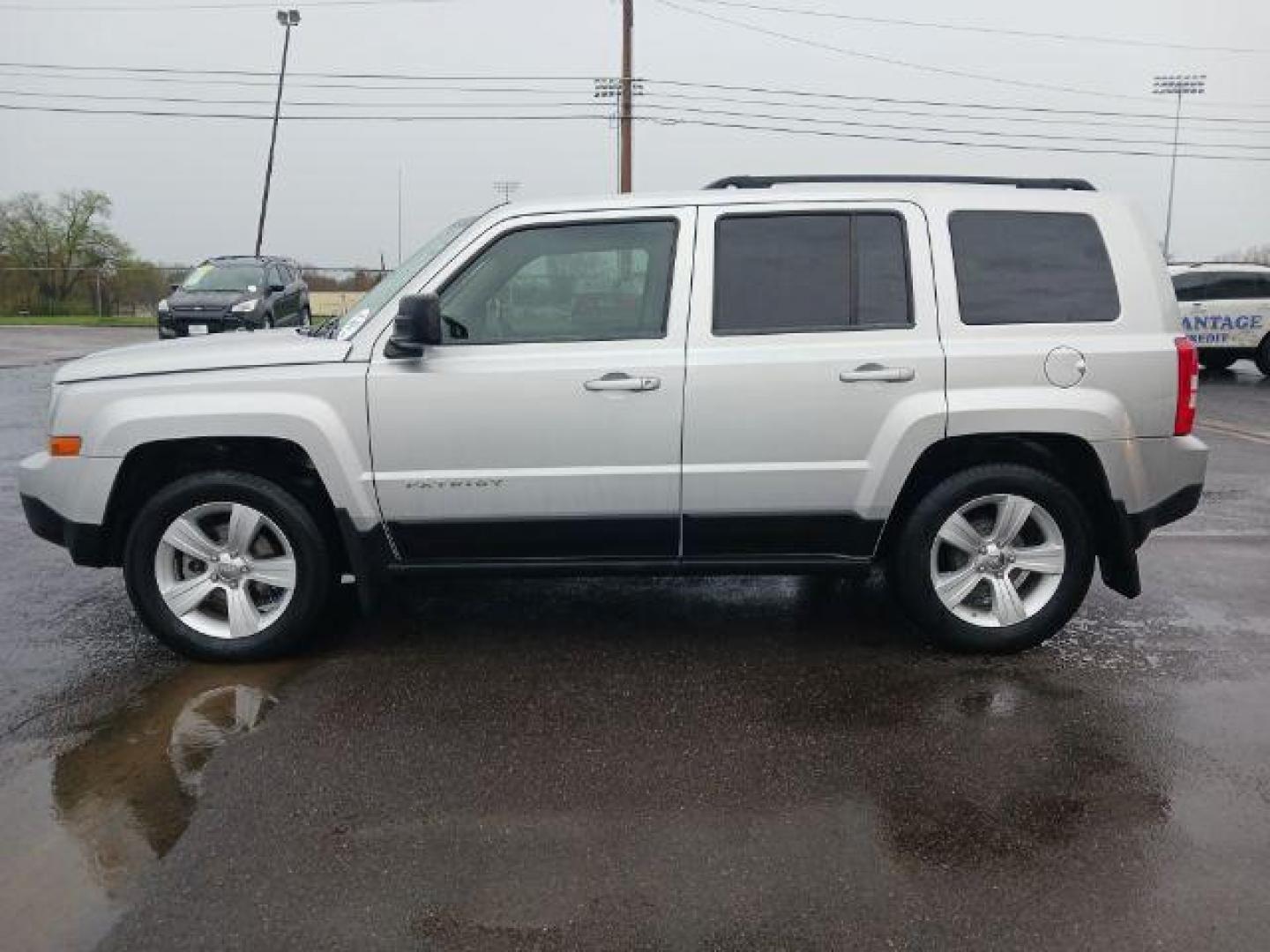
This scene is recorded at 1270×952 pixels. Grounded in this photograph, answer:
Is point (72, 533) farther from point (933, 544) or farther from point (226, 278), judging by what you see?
point (226, 278)

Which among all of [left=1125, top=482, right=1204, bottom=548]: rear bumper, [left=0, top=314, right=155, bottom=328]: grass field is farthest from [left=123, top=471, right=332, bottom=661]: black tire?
[left=0, top=314, right=155, bottom=328]: grass field

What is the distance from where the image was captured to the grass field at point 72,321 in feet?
109

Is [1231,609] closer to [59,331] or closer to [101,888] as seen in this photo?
[101,888]

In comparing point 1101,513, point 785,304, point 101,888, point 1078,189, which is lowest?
point 101,888

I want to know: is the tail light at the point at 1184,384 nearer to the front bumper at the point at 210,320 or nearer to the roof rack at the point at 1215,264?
the roof rack at the point at 1215,264

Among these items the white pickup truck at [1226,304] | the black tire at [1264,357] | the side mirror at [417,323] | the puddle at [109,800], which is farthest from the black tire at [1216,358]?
the puddle at [109,800]

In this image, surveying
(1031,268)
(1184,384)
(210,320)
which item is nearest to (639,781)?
(1031,268)

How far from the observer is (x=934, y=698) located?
4.29 meters

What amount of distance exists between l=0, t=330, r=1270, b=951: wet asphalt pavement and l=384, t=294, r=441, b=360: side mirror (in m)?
1.34

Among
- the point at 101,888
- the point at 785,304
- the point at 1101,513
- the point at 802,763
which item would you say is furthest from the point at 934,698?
the point at 101,888

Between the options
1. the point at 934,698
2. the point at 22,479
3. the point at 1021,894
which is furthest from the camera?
the point at 22,479

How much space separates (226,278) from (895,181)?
17881 mm

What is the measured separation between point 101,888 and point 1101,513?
154 inches

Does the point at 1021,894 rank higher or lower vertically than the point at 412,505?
lower
